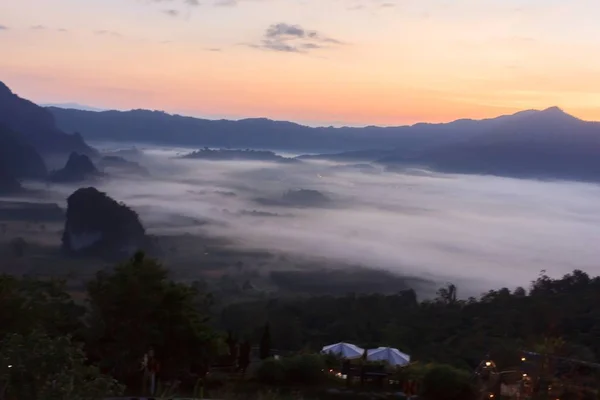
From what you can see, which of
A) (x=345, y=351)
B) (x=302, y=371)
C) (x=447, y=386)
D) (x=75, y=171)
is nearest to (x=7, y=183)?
(x=75, y=171)

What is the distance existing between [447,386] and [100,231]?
65.0 meters

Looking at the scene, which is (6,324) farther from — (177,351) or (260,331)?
(260,331)

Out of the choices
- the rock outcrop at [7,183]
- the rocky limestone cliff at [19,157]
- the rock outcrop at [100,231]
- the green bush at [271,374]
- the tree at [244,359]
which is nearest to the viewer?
the green bush at [271,374]

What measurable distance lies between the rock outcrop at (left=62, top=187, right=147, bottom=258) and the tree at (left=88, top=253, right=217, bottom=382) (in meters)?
60.3

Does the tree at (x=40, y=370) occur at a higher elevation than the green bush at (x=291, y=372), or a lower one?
higher

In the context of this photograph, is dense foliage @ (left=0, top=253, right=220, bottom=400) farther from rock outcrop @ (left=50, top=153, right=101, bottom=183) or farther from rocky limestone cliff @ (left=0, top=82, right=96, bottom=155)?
rocky limestone cliff @ (left=0, top=82, right=96, bottom=155)

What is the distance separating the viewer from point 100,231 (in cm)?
7175

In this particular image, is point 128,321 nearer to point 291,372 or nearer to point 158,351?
point 158,351

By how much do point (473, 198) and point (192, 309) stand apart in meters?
133

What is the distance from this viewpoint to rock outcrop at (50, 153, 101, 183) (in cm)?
12650

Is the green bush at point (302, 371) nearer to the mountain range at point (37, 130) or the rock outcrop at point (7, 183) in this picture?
the rock outcrop at point (7, 183)

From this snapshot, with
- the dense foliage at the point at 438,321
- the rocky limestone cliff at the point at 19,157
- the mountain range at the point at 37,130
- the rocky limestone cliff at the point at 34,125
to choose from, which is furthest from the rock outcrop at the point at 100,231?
the rocky limestone cliff at the point at 34,125

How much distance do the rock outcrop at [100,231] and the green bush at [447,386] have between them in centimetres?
6215

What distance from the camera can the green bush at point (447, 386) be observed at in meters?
11.3
